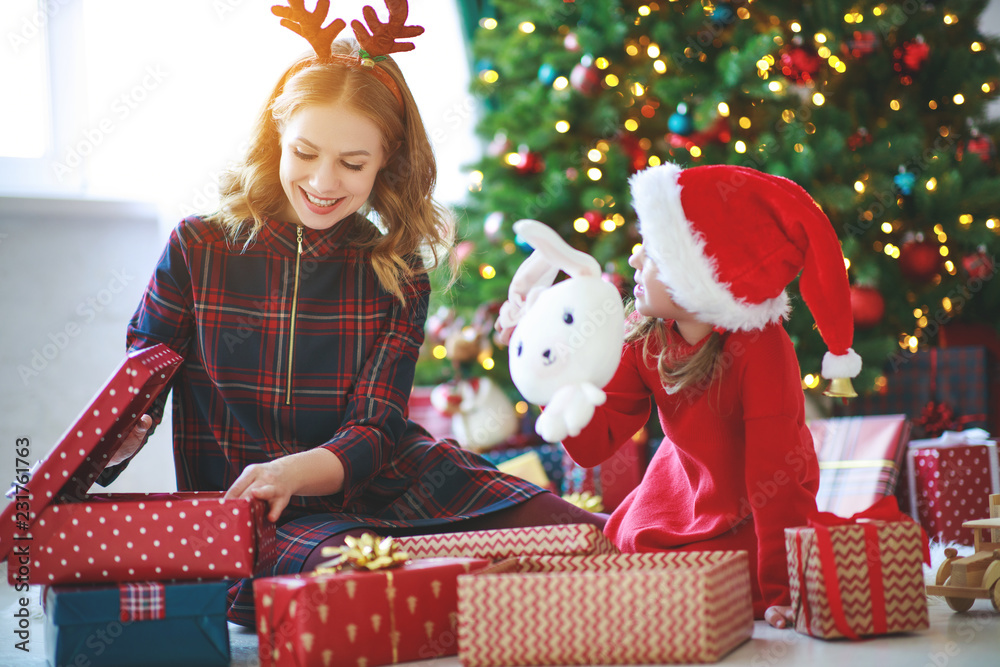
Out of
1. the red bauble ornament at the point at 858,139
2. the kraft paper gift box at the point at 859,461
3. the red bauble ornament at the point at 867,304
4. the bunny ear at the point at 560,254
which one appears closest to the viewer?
the bunny ear at the point at 560,254

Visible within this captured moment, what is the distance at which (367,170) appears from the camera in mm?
1298

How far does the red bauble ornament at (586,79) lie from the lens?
2.37m

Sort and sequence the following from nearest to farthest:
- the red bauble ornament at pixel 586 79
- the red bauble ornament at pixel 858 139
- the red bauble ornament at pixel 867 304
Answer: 1. the red bauble ornament at pixel 867 304
2. the red bauble ornament at pixel 858 139
3. the red bauble ornament at pixel 586 79

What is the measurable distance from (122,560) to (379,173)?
74cm

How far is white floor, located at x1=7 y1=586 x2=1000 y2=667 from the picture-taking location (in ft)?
2.87

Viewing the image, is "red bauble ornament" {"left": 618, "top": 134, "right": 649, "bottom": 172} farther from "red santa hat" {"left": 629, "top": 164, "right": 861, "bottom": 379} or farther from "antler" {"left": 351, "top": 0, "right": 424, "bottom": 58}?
"red santa hat" {"left": 629, "top": 164, "right": 861, "bottom": 379}

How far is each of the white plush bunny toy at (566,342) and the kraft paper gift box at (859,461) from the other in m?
1.10

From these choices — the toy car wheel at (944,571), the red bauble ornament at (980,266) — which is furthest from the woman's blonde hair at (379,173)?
the red bauble ornament at (980,266)

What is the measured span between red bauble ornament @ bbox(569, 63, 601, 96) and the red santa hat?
4.48ft

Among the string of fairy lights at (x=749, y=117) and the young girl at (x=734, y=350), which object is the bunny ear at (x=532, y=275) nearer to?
the young girl at (x=734, y=350)

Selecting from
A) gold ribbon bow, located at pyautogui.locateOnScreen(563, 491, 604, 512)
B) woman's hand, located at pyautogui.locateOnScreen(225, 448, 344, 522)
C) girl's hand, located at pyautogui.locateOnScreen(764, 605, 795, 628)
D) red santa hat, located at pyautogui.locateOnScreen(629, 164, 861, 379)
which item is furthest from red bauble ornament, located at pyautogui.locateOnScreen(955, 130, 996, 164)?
woman's hand, located at pyautogui.locateOnScreen(225, 448, 344, 522)

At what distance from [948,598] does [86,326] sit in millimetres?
2138

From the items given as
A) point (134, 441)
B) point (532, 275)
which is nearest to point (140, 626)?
point (134, 441)

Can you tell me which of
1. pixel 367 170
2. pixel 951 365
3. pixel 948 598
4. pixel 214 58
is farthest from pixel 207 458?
pixel 951 365
